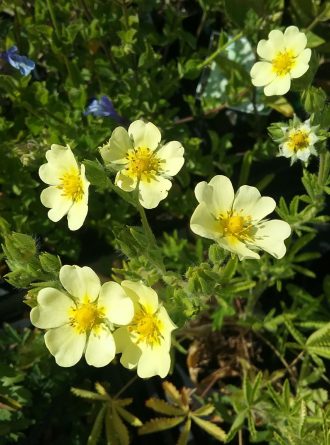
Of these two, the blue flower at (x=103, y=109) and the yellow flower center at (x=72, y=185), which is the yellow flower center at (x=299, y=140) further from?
the blue flower at (x=103, y=109)

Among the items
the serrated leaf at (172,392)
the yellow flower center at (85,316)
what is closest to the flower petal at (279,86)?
the yellow flower center at (85,316)

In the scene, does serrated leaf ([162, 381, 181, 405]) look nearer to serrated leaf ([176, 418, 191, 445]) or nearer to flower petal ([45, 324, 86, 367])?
serrated leaf ([176, 418, 191, 445])

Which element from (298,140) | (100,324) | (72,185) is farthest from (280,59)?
(100,324)

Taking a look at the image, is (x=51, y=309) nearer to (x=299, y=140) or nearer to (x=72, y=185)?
(x=72, y=185)

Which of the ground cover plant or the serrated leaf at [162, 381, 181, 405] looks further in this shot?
the serrated leaf at [162, 381, 181, 405]

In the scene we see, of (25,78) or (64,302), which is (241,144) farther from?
(64,302)

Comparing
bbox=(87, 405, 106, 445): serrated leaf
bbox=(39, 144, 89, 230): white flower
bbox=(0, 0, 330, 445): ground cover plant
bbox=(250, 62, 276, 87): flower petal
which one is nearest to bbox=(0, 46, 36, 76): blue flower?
bbox=(0, 0, 330, 445): ground cover plant
